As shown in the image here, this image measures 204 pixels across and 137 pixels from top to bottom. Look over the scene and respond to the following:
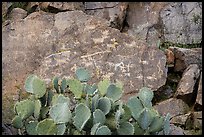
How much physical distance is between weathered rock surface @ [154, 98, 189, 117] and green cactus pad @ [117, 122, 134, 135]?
1451 mm

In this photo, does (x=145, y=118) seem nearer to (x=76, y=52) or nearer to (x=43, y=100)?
(x=43, y=100)

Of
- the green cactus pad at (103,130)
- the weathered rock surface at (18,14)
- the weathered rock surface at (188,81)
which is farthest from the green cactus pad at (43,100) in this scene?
the weathered rock surface at (18,14)

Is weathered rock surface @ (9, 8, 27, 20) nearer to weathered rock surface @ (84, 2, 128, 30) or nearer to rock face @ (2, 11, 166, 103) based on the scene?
rock face @ (2, 11, 166, 103)

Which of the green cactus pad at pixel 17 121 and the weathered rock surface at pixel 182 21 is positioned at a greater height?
the weathered rock surface at pixel 182 21

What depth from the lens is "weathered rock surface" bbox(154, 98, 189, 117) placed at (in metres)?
4.75

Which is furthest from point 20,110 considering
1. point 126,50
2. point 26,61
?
point 126,50

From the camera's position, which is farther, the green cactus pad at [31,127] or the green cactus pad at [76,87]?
the green cactus pad at [76,87]

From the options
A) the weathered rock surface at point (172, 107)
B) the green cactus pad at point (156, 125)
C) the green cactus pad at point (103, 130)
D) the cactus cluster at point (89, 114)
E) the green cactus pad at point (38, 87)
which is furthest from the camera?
the weathered rock surface at point (172, 107)

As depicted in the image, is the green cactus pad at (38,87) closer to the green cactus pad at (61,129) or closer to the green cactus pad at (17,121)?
the green cactus pad at (17,121)

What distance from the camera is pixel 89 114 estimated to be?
3178mm

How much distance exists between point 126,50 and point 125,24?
4.46 ft

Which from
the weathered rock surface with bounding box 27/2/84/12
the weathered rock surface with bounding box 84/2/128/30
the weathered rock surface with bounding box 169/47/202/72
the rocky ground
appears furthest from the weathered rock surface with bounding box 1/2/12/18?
the weathered rock surface with bounding box 169/47/202/72

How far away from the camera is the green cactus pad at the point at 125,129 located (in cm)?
326

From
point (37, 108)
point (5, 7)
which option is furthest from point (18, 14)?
point (37, 108)
